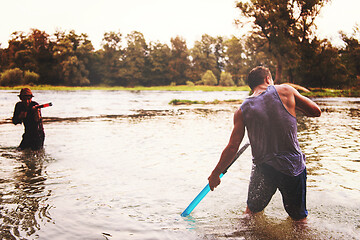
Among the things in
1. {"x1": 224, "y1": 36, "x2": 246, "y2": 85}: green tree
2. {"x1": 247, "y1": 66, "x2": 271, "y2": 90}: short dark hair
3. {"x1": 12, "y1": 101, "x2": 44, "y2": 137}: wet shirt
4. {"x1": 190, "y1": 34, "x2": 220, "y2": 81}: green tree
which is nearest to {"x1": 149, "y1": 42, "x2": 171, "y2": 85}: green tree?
{"x1": 190, "y1": 34, "x2": 220, "y2": 81}: green tree

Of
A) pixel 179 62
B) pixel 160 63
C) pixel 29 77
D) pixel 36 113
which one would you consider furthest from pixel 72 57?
pixel 36 113

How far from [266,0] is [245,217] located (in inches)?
1571

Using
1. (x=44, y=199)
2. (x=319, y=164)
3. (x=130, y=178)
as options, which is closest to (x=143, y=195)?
(x=130, y=178)

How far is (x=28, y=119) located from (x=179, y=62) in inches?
3498

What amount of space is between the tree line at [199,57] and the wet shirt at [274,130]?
127ft

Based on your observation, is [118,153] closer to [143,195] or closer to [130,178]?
[130,178]

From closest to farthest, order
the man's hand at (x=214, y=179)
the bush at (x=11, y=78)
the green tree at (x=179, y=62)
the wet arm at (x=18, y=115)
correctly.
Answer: the man's hand at (x=214, y=179), the wet arm at (x=18, y=115), the bush at (x=11, y=78), the green tree at (x=179, y=62)

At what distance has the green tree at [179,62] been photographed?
311 ft

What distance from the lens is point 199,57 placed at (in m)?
95.8

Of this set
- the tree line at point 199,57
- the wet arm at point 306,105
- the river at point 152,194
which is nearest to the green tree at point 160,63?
the tree line at point 199,57

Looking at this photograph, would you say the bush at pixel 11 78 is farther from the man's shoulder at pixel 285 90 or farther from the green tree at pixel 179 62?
the man's shoulder at pixel 285 90

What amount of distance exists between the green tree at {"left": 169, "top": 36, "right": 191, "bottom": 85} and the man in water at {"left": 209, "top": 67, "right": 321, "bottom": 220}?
91.3 meters

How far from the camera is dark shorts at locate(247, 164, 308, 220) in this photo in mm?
3219

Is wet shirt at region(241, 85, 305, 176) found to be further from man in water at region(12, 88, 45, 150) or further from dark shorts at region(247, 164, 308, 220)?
man in water at region(12, 88, 45, 150)
